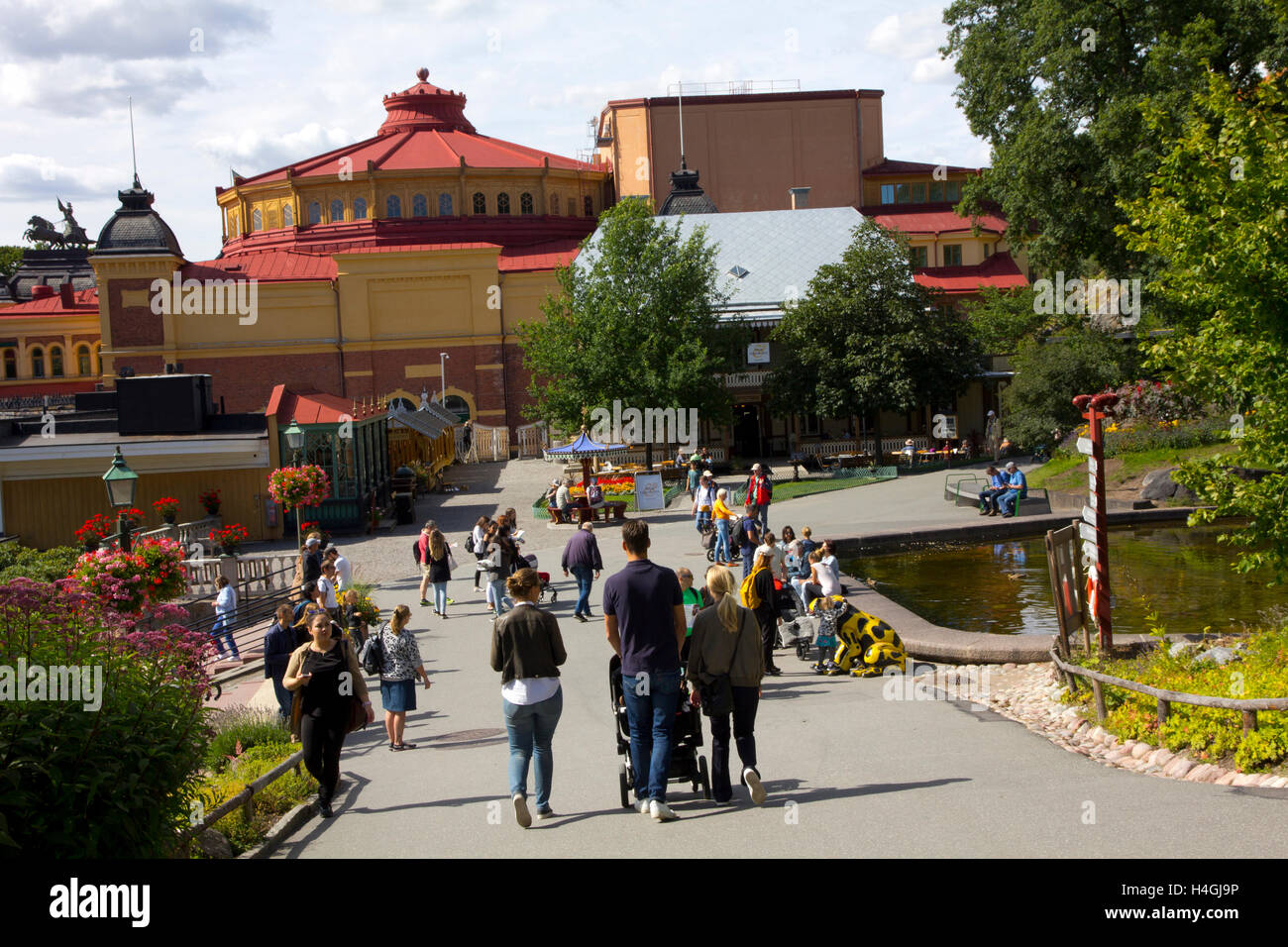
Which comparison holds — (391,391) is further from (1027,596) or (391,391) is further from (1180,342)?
(1180,342)

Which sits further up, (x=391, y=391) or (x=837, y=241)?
(x=837, y=241)

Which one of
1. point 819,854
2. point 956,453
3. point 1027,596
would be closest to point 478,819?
point 819,854

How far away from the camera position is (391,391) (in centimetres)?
5812

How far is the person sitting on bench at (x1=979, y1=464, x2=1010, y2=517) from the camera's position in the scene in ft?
86.8

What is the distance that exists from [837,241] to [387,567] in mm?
33613

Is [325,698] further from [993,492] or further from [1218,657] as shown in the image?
[993,492]

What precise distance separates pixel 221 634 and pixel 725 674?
36.9 ft

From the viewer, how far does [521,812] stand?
7.59 m

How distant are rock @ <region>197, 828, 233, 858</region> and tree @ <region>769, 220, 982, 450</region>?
35.0 meters

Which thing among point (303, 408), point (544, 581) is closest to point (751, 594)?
point (544, 581)

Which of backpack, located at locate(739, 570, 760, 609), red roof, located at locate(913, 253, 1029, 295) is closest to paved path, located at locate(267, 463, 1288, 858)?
backpack, located at locate(739, 570, 760, 609)

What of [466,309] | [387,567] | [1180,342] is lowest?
[387,567]

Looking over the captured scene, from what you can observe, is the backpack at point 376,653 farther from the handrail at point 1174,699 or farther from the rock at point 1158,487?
the rock at point 1158,487
